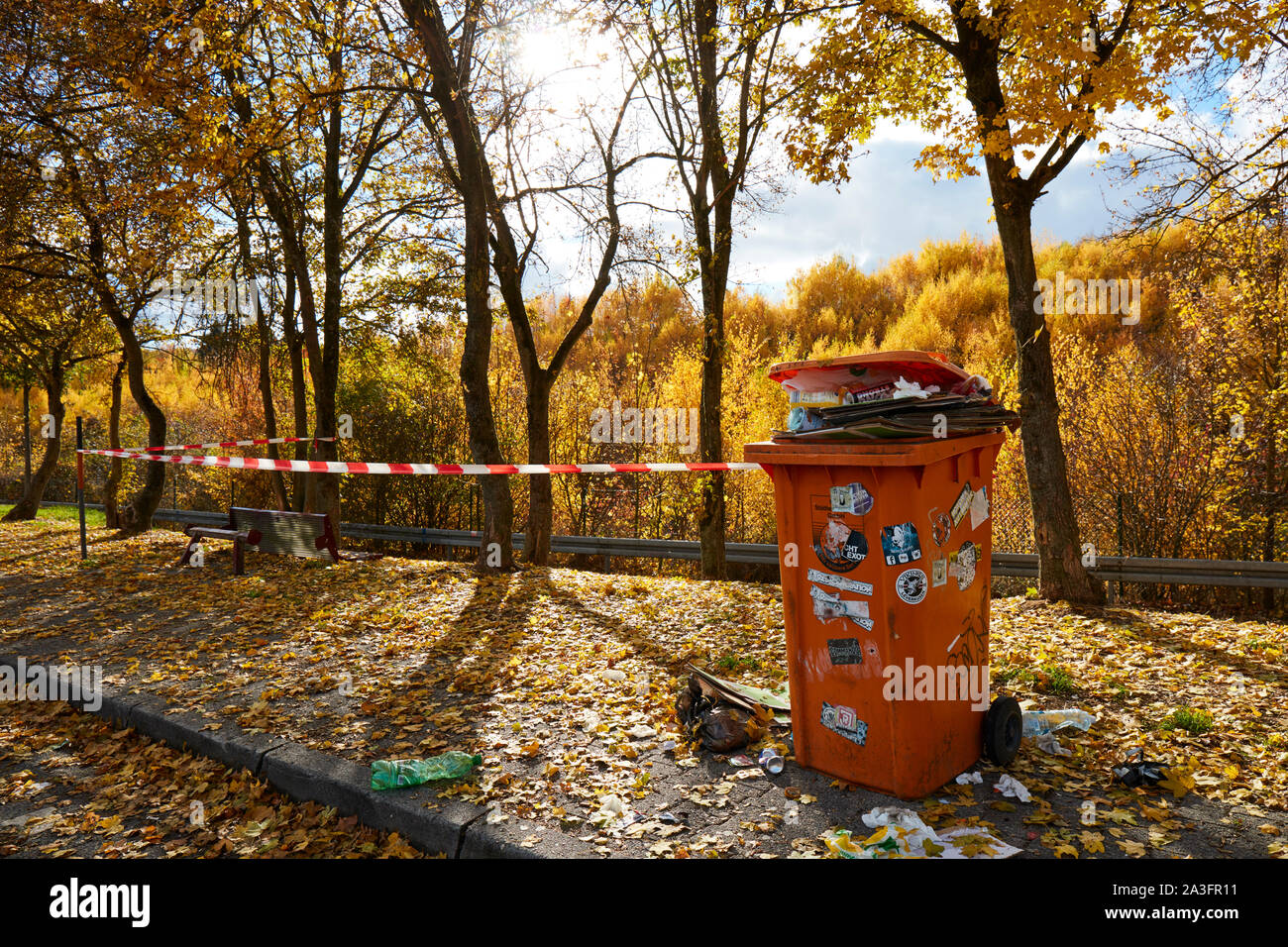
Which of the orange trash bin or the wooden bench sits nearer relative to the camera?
the orange trash bin

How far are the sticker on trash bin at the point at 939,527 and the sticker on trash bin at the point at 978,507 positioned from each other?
23 centimetres

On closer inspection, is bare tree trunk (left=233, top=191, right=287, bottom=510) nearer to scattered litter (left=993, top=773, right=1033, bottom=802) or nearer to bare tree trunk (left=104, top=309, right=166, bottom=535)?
bare tree trunk (left=104, top=309, right=166, bottom=535)

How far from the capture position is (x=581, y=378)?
17.1 m

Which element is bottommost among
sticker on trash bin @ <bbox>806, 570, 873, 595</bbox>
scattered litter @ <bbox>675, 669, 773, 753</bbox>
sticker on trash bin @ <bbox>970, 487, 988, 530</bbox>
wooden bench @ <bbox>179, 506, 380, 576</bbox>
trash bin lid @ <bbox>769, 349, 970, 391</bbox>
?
scattered litter @ <bbox>675, 669, 773, 753</bbox>

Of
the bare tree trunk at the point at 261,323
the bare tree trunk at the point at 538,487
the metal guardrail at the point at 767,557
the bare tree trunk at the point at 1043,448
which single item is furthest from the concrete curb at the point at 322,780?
the bare tree trunk at the point at 261,323

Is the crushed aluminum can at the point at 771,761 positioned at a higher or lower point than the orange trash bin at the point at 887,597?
lower

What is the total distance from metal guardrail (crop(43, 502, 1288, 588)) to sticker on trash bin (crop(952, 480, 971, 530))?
193 inches

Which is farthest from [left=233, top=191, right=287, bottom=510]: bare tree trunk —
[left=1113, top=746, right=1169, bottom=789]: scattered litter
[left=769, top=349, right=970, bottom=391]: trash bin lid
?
[left=1113, top=746, right=1169, bottom=789]: scattered litter

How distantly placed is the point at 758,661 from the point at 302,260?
9.62m

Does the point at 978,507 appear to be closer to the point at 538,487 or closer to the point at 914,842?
the point at 914,842

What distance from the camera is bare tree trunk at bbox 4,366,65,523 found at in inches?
703

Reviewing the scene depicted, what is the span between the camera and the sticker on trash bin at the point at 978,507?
146 inches

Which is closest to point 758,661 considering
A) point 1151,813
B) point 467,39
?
point 1151,813

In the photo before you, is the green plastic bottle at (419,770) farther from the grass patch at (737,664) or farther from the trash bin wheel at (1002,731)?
the trash bin wheel at (1002,731)
